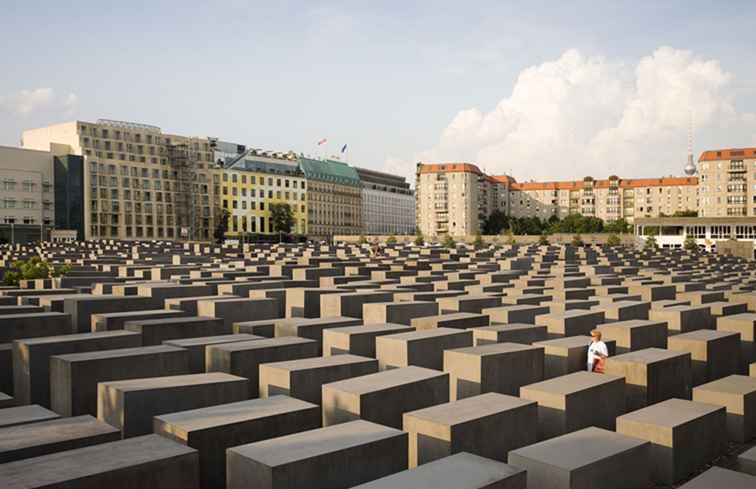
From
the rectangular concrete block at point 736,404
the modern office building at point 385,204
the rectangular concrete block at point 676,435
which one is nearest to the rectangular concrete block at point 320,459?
the rectangular concrete block at point 676,435

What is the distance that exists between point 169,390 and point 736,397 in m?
7.62

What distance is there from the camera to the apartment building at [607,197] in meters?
139

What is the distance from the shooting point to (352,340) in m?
12.1

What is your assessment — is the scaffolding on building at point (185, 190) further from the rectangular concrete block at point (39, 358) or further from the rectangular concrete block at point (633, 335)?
the rectangular concrete block at point (633, 335)

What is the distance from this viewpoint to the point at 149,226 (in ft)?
320

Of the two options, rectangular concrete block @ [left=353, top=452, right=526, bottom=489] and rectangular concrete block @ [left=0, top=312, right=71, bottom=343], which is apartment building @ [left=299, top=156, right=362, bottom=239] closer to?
rectangular concrete block @ [left=0, top=312, right=71, bottom=343]

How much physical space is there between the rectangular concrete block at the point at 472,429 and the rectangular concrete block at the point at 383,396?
0.71 metres

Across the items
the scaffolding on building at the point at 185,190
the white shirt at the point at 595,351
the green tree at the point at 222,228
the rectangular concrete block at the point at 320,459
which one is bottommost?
the rectangular concrete block at the point at 320,459

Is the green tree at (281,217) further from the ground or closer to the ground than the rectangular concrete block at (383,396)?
further from the ground

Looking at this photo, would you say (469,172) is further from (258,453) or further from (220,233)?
(258,453)

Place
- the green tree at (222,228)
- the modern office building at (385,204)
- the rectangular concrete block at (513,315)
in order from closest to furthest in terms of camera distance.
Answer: the rectangular concrete block at (513,315)
the green tree at (222,228)
the modern office building at (385,204)

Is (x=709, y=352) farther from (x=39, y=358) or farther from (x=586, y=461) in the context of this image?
(x=39, y=358)

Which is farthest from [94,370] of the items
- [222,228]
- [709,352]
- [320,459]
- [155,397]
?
[222,228]

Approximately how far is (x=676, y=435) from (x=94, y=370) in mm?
7639
